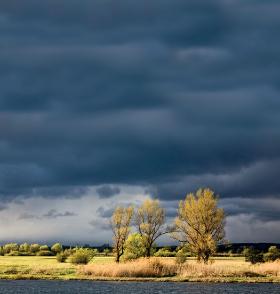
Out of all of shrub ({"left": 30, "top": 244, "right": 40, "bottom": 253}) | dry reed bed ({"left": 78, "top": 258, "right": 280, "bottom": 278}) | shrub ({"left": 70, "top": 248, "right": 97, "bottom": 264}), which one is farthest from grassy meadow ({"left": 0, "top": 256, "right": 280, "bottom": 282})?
shrub ({"left": 30, "top": 244, "right": 40, "bottom": 253})

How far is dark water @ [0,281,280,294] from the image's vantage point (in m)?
71.3

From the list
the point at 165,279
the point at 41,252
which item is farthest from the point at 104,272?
the point at 41,252

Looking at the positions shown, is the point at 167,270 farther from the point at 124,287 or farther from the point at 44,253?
the point at 44,253

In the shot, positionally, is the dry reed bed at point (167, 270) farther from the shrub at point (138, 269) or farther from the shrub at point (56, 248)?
the shrub at point (56, 248)

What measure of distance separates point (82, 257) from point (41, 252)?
52.9 meters

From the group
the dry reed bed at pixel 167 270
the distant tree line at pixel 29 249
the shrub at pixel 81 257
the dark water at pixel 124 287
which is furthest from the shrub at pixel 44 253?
the dark water at pixel 124 287

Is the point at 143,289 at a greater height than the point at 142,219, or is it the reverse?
the point at 142,219

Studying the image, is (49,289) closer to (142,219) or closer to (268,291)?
(268,291)

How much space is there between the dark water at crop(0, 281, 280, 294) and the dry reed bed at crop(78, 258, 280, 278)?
713cm

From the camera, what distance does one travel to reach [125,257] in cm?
11344

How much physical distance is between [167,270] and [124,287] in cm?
1590

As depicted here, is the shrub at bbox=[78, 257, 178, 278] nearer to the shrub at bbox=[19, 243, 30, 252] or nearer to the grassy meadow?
the grassy meadow

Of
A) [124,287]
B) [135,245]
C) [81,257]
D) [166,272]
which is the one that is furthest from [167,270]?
[81,257]

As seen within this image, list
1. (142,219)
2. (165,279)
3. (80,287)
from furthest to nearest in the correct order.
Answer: (142,219) → (165,279) → (80,287)
